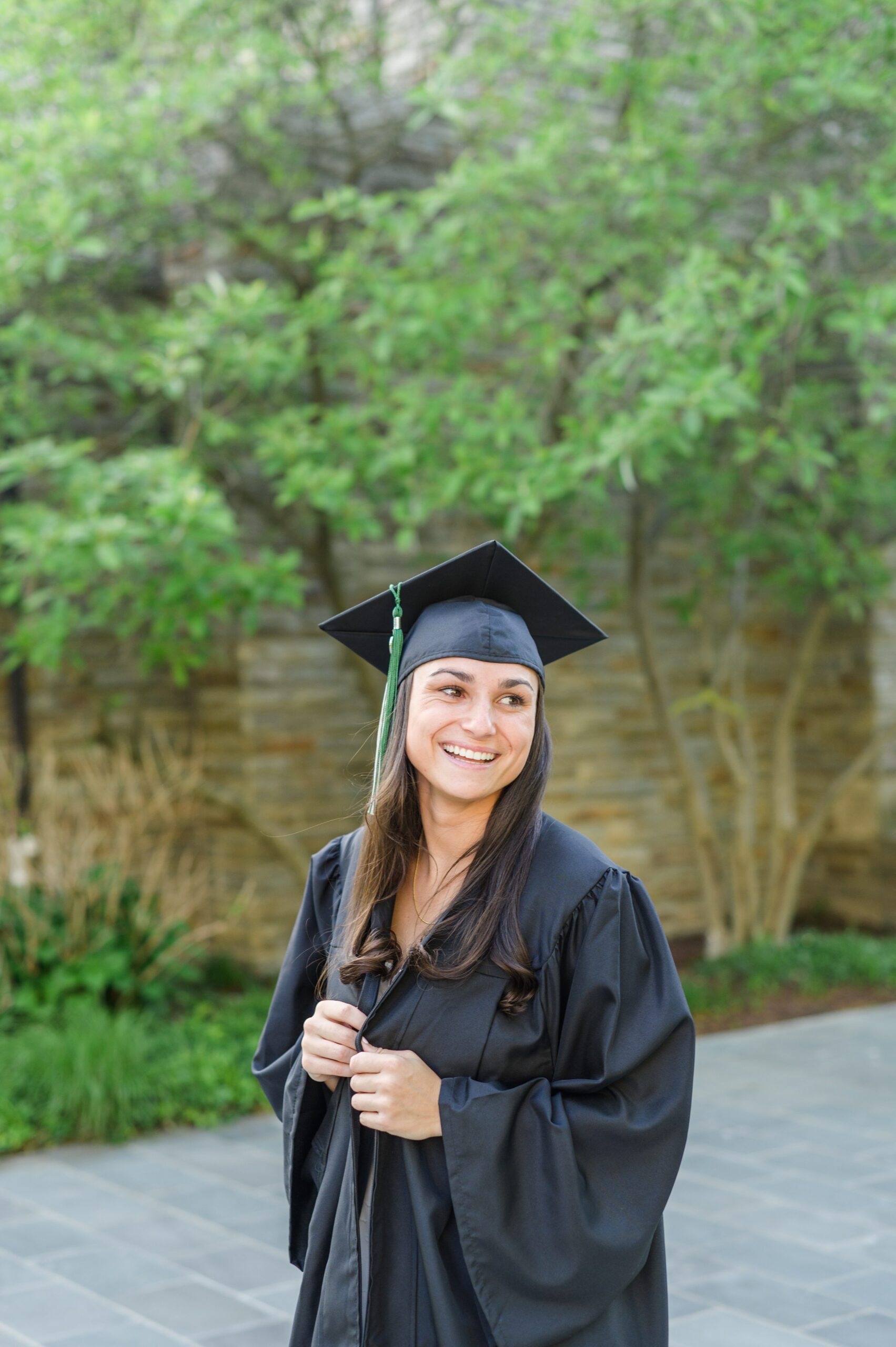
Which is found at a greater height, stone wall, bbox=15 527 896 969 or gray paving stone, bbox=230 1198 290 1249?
stone wall, bbox=15 527 896 969

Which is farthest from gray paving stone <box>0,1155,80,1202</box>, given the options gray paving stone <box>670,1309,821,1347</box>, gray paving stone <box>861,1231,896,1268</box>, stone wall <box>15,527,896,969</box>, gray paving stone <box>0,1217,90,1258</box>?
gray paving stone <box>861,1231,896,1268</box>

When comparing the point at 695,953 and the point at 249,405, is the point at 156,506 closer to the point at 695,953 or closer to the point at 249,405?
the point at 249,405

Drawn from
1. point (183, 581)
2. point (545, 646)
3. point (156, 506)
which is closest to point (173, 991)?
point (183, 581)

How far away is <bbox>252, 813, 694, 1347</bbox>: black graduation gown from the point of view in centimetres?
199

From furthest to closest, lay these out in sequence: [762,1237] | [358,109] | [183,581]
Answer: [358,109], [183,581], [762,1237]

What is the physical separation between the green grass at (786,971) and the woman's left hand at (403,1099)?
17.0ft

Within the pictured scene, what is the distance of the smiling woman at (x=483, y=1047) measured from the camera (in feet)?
6.57

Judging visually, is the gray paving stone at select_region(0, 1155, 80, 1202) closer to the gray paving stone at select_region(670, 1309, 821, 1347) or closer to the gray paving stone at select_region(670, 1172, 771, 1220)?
the gray paving stone at select_region(670, 1172, 771, 1220)

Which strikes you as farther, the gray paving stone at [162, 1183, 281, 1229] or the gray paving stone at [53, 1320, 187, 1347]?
the gray paving stone at [162, 1183, 281, 1229]

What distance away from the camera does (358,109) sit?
23.3ft

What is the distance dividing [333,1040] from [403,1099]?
161 mm

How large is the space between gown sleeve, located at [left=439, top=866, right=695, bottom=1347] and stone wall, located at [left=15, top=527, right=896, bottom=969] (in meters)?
4.19

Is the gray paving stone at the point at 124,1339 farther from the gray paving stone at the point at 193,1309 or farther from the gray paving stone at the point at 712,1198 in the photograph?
the gray paving stone at the point at 712,1198

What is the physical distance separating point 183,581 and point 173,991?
2.09m
